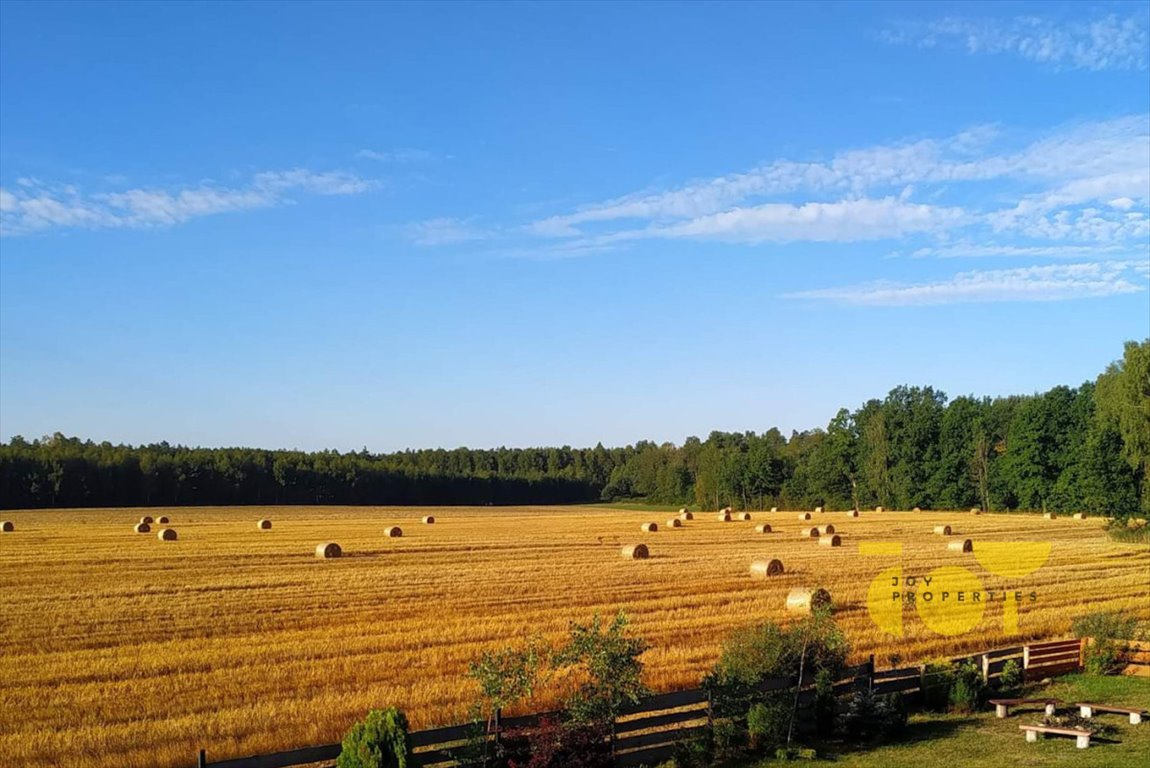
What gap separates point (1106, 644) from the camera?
61.5ft

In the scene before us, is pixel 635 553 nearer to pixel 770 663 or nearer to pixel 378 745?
pixel 770 663

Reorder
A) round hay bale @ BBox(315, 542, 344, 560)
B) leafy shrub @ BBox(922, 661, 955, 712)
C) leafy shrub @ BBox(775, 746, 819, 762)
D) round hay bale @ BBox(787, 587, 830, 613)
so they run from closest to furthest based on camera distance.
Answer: leafy shrub @ BBox(775, 746, 819, 762) < leafy shrub @ BBox(922, 661, 955, 712) < round hay bale @ BBox(787, 587, 830, 613) < round hay bale @ BBox(315, 542, 344, 560)

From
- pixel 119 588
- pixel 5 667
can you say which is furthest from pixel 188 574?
pixel 5 667

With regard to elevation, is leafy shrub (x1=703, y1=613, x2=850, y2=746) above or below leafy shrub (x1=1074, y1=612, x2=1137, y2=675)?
above

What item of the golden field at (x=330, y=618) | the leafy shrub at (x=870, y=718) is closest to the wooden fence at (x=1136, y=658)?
the golden field at (x=330, y=618)

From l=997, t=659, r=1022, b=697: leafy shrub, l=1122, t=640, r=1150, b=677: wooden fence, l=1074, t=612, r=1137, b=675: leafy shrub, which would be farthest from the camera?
l=1074, t=612, r=1137, b=675: leafy shrub

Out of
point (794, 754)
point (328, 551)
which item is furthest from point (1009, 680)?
point (328, 551)

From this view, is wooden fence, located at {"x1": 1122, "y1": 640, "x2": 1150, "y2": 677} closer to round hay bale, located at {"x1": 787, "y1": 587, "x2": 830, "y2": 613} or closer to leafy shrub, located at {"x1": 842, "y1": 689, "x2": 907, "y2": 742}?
leafy shrub, located at {"x1": 842, "y1": 689, "x2": 907, "y2": 742}

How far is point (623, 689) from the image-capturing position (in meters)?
12.1

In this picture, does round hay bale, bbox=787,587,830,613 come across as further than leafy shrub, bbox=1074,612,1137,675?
Yes

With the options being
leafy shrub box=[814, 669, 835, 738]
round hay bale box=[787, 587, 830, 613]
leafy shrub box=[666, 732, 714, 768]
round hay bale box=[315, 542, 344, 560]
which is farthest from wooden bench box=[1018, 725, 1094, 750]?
round hay bale box=[315, 542, 344, 560]

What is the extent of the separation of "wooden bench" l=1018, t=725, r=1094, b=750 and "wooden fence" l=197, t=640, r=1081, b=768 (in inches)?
88.7

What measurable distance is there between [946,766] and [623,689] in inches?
171

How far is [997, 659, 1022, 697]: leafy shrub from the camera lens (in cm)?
1709
